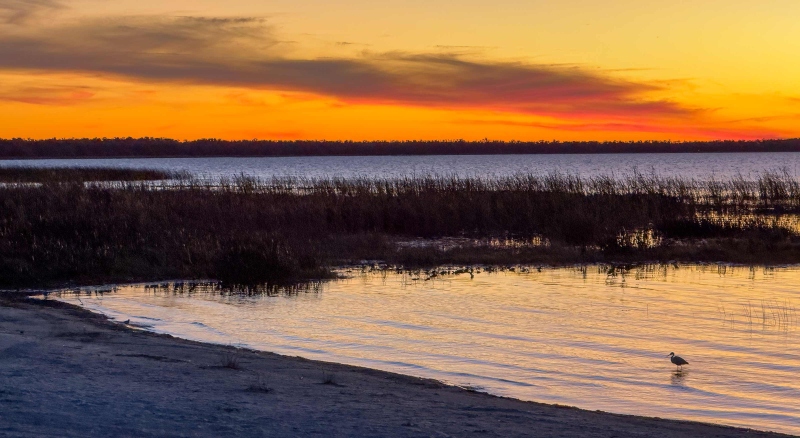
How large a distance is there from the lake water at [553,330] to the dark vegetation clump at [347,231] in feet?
5.31

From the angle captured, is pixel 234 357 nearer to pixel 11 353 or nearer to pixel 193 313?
pixel 11 353

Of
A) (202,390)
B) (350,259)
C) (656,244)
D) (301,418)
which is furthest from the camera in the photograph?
(656,244)

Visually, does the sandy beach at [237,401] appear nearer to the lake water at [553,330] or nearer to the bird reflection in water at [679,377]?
the lake water at [553,330]

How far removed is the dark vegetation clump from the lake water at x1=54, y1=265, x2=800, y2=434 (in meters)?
1.62

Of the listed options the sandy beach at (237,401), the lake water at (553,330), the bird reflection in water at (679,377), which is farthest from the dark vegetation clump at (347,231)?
the bird reflection in water at (679,377)

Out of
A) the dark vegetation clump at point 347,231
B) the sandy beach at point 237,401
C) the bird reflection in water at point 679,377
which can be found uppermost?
the dark vegetation clump at point 347,231

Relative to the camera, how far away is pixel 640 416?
8367 millimetres

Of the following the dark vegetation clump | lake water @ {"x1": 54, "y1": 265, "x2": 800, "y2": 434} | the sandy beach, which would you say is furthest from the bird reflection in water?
the dark vegetation clump

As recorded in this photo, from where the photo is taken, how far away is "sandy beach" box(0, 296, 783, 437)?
6.66 metres

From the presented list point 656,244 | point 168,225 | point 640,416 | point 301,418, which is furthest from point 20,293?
point 656,244

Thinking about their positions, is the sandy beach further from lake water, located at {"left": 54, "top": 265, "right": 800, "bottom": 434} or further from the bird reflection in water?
the bird reflection in water

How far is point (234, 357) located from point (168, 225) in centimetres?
1362

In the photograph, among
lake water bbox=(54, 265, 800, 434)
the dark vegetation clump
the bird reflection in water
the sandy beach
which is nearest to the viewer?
the sandy beach

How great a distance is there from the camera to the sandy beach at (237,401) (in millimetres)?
6660
